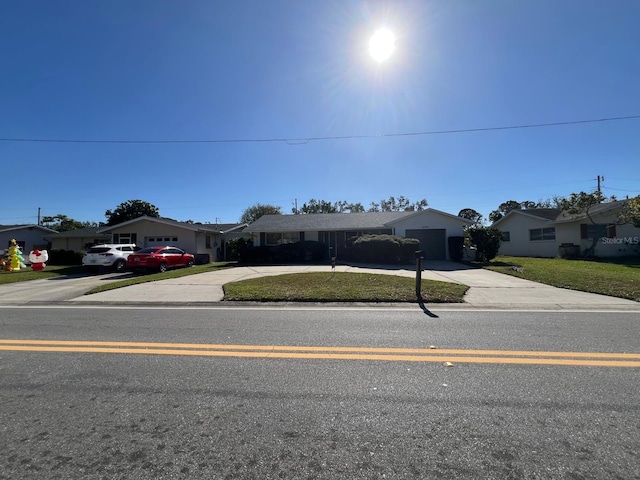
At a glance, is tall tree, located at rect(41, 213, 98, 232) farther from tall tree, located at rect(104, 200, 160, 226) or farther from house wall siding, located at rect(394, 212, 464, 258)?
house wall siding, located at rect(394, 212, 464, 258)

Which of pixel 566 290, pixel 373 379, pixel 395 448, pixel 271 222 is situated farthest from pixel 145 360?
pixel 271 222

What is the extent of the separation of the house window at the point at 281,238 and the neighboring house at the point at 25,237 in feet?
73.7

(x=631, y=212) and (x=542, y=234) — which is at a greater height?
(x=631, y=212)

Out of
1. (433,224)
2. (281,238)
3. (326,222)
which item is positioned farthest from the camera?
(326,222)

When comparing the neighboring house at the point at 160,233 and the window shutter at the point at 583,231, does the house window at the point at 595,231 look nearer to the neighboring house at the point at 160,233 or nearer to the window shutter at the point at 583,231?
the window shutter at the point at 583,231

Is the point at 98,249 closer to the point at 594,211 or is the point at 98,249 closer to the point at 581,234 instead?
the point at 581,234

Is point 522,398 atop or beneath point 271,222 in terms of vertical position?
beneath

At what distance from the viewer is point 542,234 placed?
1069 inches

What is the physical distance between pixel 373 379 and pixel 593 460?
6.17 feet

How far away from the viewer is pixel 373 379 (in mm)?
3750

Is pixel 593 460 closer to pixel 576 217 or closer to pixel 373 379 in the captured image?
pixel 373 379

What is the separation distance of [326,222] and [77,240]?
22988 mm

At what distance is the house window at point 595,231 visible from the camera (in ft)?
77.7

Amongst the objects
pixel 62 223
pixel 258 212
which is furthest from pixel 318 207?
pixel 62 223
